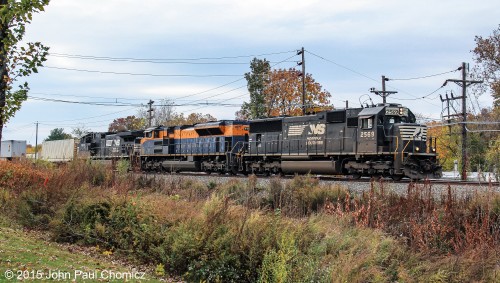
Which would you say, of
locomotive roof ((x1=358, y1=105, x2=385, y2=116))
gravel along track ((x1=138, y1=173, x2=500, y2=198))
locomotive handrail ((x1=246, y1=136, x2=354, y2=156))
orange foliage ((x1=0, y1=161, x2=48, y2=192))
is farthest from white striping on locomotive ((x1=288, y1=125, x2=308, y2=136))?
orange foliage ((x1=0, y1=161, x2=48, y2=192))

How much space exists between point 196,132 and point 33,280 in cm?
2651

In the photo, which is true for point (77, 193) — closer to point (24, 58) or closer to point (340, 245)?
point (24, 58)

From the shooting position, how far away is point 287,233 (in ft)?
32.0

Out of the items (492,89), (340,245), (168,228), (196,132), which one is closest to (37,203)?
(168,228)

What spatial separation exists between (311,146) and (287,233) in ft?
49.7

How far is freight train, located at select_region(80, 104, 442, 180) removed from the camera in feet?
69.6

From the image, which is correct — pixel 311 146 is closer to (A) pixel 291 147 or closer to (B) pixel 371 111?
(A) pixel 291 147

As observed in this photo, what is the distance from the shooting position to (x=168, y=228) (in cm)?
1056

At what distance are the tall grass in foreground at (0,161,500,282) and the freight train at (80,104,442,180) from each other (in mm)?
7139

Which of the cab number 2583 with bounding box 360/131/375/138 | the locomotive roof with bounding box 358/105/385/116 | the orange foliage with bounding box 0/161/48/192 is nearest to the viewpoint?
the orange foliage with bounding box 0/161/48/192

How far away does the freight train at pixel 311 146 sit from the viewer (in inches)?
835

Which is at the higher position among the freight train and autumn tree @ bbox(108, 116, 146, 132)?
autumn tree @ bbox(108, 116, 146, 132)

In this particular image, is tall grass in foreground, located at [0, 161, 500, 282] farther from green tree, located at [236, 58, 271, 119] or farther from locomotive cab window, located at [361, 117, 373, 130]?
green tree, located at [236, 58, 271, 119]

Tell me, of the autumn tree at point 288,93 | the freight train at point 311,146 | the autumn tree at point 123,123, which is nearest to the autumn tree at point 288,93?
the autumn tree at point 288,93
